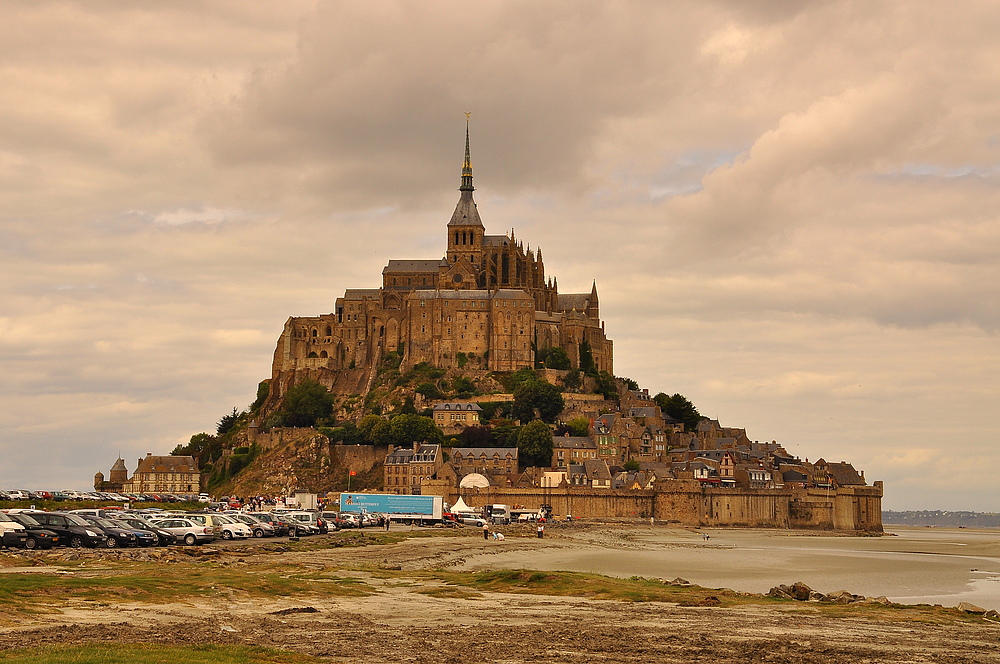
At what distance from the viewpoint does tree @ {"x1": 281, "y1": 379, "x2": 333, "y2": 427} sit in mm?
136750

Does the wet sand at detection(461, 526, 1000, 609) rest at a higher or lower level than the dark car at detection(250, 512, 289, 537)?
lower

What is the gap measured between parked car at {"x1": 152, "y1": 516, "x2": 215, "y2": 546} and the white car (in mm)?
1709

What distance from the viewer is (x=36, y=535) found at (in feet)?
127

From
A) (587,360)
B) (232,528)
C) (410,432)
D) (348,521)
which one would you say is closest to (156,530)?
(232,528)

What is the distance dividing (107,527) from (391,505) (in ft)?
169

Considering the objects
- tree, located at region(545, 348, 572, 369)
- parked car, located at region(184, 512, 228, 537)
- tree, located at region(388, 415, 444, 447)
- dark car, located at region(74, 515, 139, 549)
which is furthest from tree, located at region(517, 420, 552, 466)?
dark car, located at region(74, 515, 139, 549)

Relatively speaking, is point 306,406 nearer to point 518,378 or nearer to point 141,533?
point 518,378

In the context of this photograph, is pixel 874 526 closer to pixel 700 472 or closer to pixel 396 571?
pixel 700 472

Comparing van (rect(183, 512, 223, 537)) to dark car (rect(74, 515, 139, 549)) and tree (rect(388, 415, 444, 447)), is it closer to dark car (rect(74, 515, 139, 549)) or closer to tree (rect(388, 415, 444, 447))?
dark car (rect(74, 515, 139, 549))

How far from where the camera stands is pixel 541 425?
11912cm

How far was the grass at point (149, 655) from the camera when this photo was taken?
1709 cm

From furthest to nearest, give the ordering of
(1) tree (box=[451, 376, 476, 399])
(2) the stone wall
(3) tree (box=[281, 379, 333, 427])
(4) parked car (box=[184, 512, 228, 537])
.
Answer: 1. (3) tree (box=[281, 379, 333, 427])
2. (1) tree (box=[451, 376, 476, 399])
3. (2) the stone wall
4. (4) parked car (box=[184, 512, 228, 537])

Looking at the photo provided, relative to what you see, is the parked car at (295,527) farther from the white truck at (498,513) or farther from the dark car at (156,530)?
the white truck at (498,513)

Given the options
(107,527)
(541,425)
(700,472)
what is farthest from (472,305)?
(107,527)
